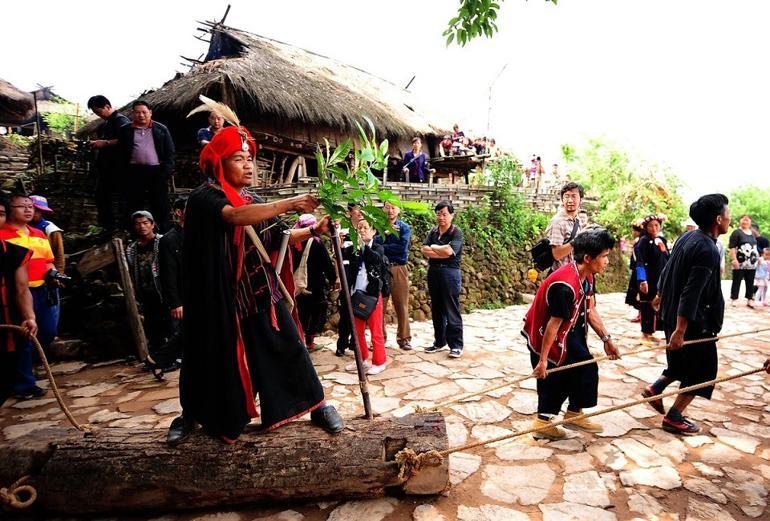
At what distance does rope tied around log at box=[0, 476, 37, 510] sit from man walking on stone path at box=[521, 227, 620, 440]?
305 cm

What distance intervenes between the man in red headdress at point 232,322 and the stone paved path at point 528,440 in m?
0.59

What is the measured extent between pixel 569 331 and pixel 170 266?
3915mm

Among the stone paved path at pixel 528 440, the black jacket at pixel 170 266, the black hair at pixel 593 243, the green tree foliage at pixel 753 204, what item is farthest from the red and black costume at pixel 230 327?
the green tree foliage at pixel 753 204

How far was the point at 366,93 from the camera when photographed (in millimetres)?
14547

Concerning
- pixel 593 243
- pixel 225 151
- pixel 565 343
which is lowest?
pixel 565 343

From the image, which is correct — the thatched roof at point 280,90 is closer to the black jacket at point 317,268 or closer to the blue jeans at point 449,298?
the black jacket at point 317,268

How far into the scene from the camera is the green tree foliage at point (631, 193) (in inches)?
632

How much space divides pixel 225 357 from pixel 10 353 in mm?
2211

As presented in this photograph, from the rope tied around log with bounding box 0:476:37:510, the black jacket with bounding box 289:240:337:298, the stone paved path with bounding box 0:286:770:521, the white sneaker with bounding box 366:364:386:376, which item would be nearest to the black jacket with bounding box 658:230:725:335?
the stone paved path with bounding box 0:286:770:521

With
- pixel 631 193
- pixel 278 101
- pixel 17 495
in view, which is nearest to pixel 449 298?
pixel 17 495

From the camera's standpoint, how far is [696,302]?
9.66ft

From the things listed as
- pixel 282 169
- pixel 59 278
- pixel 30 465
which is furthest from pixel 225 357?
pixel 282 169

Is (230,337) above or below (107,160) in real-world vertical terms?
below

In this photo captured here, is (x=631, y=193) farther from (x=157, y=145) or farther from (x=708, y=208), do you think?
(x=157, y=145)
